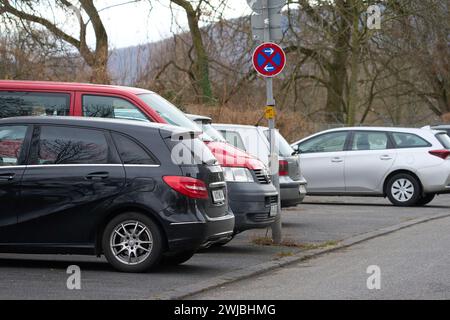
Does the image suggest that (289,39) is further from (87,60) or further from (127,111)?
(127,111)

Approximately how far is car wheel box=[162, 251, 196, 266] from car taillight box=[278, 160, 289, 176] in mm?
4780

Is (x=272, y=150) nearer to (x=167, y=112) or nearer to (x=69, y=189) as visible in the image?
(x=167, y=112)

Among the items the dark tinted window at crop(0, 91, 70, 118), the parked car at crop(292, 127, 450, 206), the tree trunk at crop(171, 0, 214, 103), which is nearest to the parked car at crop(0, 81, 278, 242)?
the dark tinted window at crop(0, 91, 70, 118)

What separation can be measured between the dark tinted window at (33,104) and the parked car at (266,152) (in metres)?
4.06

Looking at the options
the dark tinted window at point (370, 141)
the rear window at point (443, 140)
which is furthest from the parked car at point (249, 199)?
the rear window at point (443, 140)

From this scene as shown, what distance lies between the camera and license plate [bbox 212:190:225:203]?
35.0 feet

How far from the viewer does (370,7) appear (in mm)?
34062

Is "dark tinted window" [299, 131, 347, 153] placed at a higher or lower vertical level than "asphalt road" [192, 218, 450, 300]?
higher

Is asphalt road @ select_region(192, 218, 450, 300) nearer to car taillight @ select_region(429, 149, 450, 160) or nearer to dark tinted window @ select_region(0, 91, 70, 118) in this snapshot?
dark tinted window @ select_region(0, 91, 70, 118)

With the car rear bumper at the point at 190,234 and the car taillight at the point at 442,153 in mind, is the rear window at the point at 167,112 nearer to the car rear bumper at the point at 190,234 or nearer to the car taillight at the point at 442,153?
the car rear bumper at the point at 190,234

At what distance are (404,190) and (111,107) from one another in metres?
10.4

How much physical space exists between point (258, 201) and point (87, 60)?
52.3 ft

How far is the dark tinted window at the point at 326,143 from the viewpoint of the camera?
2172 centimetres

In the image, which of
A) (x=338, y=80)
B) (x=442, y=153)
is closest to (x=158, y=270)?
(x=442, y=153)
